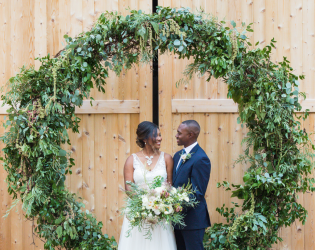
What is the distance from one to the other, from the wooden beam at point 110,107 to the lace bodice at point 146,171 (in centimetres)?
87

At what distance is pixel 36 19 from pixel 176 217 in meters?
2.97

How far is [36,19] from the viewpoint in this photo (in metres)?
3.87

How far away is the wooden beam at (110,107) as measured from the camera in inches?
153

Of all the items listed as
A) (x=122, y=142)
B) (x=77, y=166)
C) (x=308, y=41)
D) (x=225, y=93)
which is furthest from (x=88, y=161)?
(x=308, y=41)

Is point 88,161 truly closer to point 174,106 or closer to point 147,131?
point 147,131

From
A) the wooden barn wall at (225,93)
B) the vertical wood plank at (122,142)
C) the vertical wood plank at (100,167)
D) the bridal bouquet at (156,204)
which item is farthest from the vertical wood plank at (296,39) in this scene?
the vertical wood plank at (100,167)

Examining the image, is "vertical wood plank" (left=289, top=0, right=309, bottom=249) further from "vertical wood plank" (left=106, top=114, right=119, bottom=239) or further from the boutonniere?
"vertical wood plank" (left=106, top=114, right=119, bottom=239)

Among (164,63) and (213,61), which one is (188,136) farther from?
(164,63)

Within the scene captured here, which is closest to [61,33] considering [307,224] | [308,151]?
[308,151]

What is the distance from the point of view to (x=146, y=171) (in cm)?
312

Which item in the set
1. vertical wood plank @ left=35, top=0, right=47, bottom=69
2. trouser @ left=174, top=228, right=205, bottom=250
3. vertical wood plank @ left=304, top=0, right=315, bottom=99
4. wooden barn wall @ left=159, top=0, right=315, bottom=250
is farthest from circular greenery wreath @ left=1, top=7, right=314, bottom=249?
vertical wood plank @ left=304, top=0, right=315, bottom=99

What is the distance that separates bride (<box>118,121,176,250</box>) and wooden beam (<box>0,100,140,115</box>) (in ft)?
2.36

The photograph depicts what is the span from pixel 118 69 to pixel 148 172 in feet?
3.62

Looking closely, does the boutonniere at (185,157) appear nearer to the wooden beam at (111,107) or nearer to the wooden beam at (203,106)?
the wooden beam at (203,106)
